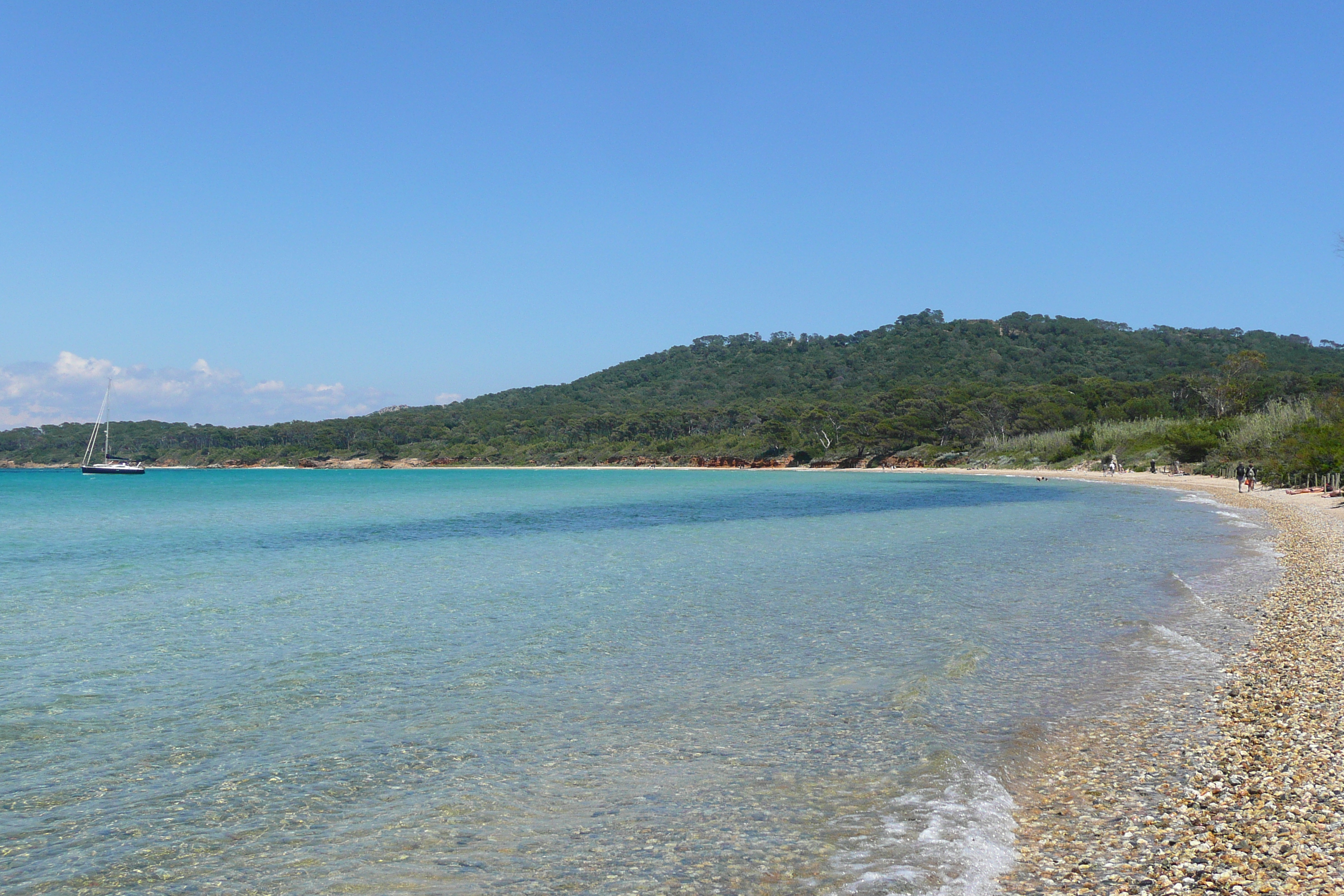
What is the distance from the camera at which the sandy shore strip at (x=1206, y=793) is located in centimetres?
461

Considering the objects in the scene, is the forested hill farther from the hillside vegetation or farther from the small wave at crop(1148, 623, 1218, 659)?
the small wave at crop(1148, 623, 1218, 659)

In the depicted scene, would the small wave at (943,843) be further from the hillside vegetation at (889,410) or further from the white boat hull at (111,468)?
the white boat hull at (111,468)

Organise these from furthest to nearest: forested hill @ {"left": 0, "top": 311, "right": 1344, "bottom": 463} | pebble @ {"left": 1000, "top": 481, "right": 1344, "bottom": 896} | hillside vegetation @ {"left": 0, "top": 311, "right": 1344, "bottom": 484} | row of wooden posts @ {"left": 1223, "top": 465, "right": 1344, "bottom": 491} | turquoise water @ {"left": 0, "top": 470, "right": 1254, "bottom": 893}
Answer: forested hill @ {"left": 0, "top": 311, "right": 1344, "bottom": 463} → hillside vegetation @ {"left": 0, "top": 311, "right": 1344, "bottom": 484} → row of wooden posts @ {"left": 1223, "top": 465, "right": 1344, "bottom": 491} → turquoise water @ {"left": 0, "top": 470, "right": 1254, "bottom": 893} → pebble @ {"left": 1000, "top": 481, "right": 1344, "bottom": 896}

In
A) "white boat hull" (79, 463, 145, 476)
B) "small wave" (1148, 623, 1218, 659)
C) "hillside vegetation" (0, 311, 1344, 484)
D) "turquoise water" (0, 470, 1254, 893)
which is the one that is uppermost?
"hillside vegetation" (0, 311, 1344, 484)

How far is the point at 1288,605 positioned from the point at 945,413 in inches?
3576

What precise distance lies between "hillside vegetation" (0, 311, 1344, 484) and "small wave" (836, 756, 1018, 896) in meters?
40.5

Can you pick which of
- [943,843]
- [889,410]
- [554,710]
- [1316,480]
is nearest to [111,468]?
[889,410]

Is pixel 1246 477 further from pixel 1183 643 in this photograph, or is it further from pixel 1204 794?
pixel 1204 794

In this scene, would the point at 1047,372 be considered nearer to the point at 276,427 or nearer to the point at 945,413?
the point at 945,413

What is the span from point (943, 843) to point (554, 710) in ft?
14.2

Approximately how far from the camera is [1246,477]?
44156mm

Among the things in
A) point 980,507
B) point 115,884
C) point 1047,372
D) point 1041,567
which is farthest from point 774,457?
point 115,884

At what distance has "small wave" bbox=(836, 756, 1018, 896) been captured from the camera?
4859 mm

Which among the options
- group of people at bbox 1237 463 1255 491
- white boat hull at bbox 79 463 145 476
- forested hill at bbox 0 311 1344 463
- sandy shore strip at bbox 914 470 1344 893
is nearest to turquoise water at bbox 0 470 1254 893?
sandy shore strip at bbox 914 470 1344 893
